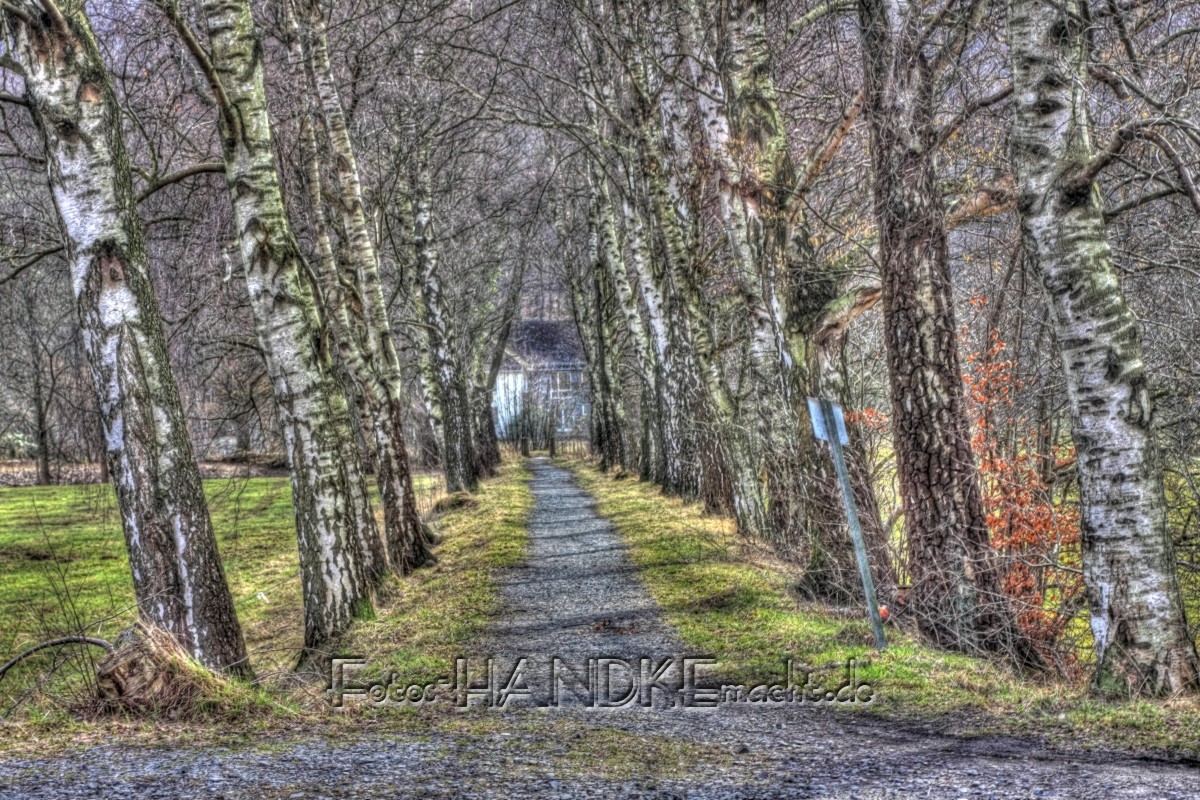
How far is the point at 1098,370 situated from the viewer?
6.55 m

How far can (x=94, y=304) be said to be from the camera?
7.67 meters

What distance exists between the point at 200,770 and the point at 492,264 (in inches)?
1338

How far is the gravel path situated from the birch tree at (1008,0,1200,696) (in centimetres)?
141

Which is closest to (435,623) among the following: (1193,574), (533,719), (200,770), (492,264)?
(533,719)

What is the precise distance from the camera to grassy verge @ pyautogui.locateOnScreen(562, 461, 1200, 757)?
5.79 metres

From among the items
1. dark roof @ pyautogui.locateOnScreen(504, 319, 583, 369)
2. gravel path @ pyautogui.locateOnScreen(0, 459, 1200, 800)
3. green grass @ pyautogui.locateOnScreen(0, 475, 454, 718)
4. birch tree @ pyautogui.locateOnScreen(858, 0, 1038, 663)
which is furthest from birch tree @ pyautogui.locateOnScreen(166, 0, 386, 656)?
dark roof @ pyautogui.locateOnScreen(504, 319, 583, 369)

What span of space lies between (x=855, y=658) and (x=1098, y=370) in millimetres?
2592

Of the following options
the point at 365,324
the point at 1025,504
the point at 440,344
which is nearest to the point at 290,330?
the point at 365,324

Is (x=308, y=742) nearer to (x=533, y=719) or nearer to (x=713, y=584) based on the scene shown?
(x=533, y=719)

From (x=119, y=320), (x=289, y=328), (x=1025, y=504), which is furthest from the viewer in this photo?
(x=1025, y=504)

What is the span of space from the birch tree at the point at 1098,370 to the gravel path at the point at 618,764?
1.41 metres

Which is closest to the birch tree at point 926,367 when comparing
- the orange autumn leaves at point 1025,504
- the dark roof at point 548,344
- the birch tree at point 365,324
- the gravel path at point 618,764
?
the orange autumn leaves at point 1025,504

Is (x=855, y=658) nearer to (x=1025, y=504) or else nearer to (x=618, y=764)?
(x=618, y=764)

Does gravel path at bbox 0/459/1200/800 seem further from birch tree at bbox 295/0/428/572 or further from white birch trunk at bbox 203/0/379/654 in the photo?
birch tree at bbox 295/0/428/572
